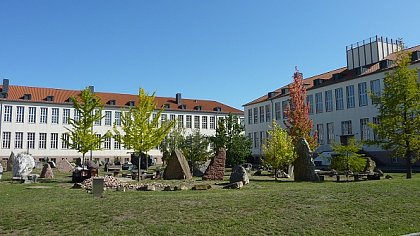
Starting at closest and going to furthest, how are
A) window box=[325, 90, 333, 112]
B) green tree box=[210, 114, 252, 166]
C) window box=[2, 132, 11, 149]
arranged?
green tree box=[210, 114, 252, 166]
window box=[325, 90, 333, 112]
window box=[2, 132, 11, 149]

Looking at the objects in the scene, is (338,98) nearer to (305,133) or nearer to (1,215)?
(305,133)

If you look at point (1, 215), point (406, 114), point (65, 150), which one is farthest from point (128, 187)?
point (65, 150)

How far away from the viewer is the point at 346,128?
175 ft

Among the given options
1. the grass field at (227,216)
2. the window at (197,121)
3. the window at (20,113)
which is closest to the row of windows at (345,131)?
the window at (197,121)

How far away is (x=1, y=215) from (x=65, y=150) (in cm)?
6211

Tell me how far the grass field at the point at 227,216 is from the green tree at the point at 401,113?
11.9m

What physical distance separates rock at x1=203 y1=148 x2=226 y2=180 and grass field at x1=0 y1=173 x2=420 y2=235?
11.4 meters

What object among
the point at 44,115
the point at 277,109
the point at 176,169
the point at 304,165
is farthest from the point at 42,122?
the point at 304,165

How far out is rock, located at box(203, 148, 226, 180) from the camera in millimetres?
25578

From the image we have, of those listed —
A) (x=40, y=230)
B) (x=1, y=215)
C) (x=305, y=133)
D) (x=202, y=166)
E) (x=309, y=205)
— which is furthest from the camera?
(x=305, y=133)

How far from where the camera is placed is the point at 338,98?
181ft

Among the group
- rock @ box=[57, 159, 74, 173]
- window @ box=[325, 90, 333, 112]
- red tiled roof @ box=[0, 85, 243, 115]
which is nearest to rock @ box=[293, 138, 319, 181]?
rock @ box=[57, 159, 74, 173]

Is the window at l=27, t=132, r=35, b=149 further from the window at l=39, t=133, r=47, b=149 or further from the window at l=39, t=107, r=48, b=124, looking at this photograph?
the window at l=39, t=107, r=48, b=124

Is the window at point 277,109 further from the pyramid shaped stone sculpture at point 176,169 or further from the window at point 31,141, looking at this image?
the window at point 31,141
